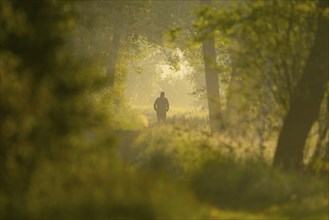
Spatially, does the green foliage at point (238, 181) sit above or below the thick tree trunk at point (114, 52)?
below

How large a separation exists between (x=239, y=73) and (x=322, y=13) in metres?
1.86

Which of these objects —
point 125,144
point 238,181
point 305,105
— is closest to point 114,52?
point 125,144

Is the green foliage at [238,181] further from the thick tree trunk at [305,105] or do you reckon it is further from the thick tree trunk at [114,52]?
the thick tree trunk at [114,52]

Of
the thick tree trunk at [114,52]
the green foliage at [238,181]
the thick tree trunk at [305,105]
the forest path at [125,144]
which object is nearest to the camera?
the green foliage at [238,181]

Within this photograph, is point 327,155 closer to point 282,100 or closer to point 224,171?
point 282,100

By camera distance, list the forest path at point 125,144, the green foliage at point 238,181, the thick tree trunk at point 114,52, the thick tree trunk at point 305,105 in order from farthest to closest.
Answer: the thick tree trunk at point 114,52, the forest path at point 125,144, the thick tree trunk at point 305,105, the green foliage at point 238,181

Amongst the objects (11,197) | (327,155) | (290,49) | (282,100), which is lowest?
(11,197)

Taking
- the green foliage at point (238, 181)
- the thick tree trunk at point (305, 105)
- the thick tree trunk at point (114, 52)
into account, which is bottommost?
the green foliage at point (238, 181)

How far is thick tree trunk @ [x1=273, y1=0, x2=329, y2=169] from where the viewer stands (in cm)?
1265

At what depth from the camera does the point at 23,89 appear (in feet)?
27.6

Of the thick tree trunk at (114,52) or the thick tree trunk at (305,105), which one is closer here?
the thick tree trunk at (305,105)

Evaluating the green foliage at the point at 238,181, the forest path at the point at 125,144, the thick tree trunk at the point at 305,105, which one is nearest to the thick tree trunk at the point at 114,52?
the forest path at the point at 125,144

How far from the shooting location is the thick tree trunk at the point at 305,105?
12.6 metres

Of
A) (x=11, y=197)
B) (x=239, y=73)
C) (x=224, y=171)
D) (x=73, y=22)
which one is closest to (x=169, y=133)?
(x=239, y=73)
